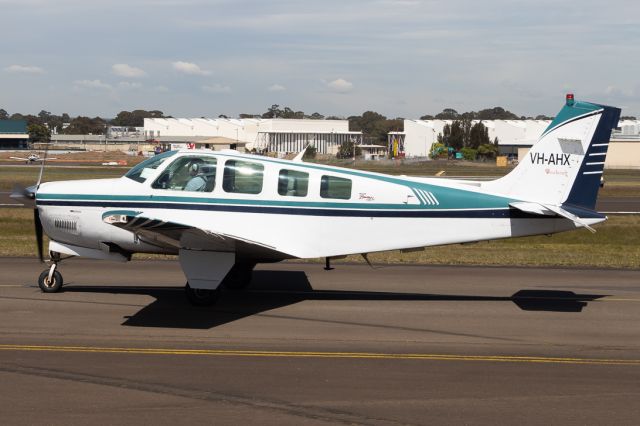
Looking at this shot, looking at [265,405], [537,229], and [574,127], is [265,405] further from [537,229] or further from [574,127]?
[574,127]

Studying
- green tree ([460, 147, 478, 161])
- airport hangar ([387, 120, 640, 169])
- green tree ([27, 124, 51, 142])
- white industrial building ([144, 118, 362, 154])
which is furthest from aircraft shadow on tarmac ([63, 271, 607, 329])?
green tree ([27, 124, 51, 142])

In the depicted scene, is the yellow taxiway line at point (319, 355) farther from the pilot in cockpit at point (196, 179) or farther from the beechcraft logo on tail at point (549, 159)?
the beechcraft logo on tail at point (549, 159)

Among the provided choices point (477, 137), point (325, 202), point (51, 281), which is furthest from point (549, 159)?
point (477, 137)

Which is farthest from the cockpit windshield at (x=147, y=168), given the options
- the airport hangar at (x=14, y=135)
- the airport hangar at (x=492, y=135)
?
the airport hangar at (x=14, y=135)

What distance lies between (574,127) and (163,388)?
754 cm

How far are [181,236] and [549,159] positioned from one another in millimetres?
5713

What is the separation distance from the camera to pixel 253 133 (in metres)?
119

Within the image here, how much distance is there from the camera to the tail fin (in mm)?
12266

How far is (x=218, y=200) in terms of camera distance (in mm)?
12188

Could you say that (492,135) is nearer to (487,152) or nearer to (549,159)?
(487,152)

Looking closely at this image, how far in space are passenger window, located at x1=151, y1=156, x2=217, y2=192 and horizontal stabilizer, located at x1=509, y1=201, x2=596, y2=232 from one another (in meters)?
4.61

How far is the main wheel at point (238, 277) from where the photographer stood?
13656 millimetres

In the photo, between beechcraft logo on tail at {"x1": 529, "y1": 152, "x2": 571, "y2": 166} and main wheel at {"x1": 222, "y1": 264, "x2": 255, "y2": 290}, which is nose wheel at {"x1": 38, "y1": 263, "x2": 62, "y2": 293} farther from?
beechcraft logo on tail at {"x1": 529, "y1": 152, "x2": 571, "y2": 166}

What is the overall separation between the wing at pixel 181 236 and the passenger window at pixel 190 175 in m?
0.91
